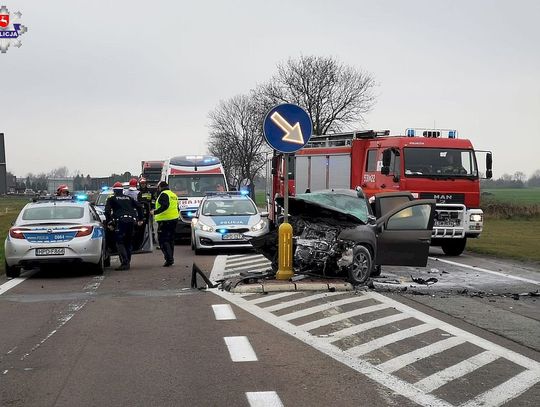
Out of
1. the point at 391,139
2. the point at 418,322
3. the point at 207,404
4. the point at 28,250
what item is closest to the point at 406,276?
the point at 418,322

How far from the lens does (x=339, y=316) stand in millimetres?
8328

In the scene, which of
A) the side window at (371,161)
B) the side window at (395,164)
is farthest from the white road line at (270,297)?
the side window at (371,161)

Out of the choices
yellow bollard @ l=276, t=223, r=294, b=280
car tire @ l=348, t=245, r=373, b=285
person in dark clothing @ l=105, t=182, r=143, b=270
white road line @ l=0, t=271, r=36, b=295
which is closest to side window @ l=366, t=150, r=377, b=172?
person in dark clothing @ l=105, t=182, r=143, b=270

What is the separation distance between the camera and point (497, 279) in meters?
12.3

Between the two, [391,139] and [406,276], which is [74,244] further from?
[391,139]

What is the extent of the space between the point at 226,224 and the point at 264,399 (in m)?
12.1

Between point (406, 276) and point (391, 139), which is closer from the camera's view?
point (406, 276)

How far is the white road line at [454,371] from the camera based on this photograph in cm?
547

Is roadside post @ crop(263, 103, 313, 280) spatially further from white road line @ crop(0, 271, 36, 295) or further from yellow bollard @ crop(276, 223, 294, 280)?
white road line @ crop(0, 271, 36, 295)

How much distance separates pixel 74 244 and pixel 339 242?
202 inches

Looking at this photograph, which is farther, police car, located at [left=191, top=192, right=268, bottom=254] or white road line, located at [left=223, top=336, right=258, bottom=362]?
police car, located at [left=191, top=192, right=268, bottom=254]

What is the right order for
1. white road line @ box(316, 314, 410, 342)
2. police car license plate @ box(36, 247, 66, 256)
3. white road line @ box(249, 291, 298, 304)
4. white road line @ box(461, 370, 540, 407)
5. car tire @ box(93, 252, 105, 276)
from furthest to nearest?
car tire @ box(93, 252, 105, 276) < police car license plate @ box(36, 247, 66, 256) < white road line @ box(249, 291, 298, 304) < white road line @ box(316, 314, 410, 342) < white road line @ box(461, 370, 540, 407)

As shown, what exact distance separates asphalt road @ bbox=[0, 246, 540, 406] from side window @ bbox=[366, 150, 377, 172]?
7092mm

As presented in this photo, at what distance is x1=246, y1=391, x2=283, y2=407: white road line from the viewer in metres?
4.94
